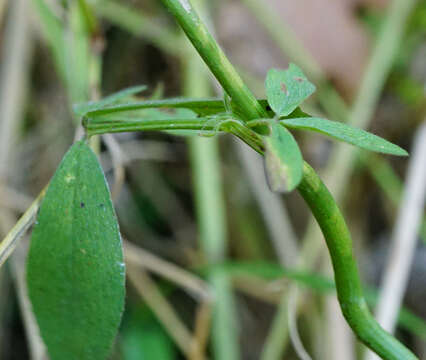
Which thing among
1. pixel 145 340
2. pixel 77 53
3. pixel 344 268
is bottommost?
pixel 145 340

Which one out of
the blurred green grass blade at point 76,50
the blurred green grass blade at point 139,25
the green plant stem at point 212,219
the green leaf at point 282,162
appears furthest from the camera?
the blurred green grass blade at point 139,25

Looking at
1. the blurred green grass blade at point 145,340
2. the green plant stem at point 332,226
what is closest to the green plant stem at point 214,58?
the green plant stem at point 332,226

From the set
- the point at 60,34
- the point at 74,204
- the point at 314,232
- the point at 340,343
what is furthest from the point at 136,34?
the point at 74,204

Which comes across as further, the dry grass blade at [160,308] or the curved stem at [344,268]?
the dry grass blade at [160,308]

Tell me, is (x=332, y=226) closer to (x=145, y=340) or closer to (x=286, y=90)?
(x=286, y=90)

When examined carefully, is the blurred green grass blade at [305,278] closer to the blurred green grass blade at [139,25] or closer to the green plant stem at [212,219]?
the green plant stem at [212,219]

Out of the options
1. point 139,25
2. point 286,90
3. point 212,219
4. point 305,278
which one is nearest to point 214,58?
point 286,90
